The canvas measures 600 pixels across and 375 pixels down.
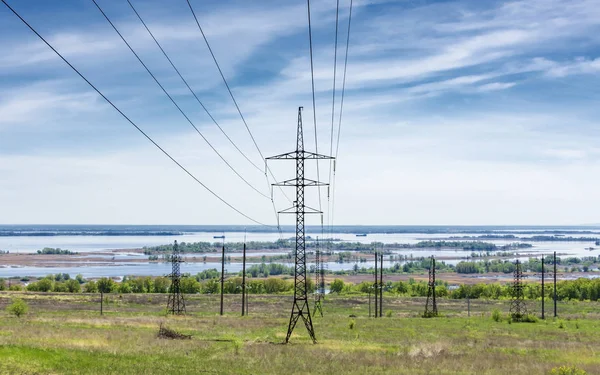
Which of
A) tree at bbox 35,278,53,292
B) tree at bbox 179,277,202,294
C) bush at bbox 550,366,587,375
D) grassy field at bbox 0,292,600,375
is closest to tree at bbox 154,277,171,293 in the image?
tree at bbox 179,277,202,294

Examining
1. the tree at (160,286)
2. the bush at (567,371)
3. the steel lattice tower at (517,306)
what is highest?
the bush at (567,371)

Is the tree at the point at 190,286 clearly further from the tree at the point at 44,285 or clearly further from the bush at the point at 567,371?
the bush at the point at 567,371

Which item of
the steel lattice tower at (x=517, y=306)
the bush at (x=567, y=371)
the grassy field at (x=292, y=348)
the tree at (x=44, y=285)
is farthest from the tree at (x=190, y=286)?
the bush at (x=567, y=371)

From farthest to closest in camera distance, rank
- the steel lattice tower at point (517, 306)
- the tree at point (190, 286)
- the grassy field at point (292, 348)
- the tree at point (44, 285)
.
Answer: the tree at point (190, 286) → the tree at point (44, 285) → the steel lattice tower at point (517, 306) → the grassy field at point (292, 348)

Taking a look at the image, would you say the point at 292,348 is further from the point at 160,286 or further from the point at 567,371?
the point at 160,286

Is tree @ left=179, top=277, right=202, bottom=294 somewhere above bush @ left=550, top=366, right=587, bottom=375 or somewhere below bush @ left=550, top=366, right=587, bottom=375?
below

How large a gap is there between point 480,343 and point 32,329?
125ft

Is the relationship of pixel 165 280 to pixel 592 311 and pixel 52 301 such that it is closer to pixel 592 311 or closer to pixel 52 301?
pixel 52 301

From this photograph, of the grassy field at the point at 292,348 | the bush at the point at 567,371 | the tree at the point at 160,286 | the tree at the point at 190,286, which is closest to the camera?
the grassy field at the point at 292,348

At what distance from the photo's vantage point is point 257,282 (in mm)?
168500

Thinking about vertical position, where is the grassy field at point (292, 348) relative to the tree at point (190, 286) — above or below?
above

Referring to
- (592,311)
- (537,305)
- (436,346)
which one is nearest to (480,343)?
(436,346)

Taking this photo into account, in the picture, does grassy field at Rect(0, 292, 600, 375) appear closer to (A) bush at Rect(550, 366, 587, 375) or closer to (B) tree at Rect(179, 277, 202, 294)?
(A) bush at Rect(550, 366, 587, 375)

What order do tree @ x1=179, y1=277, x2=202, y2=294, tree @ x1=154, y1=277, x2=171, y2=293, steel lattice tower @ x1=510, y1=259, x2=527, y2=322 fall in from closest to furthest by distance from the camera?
steel lattice tower @ x1=510, y1=259, x2=527, y2=322 → tree @ x1=179, y1=277, x2=202, y2=294 → tree @ x1=154, y1=277, x2=171, y2=293
